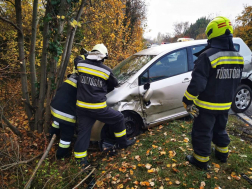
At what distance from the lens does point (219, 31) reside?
211 cm

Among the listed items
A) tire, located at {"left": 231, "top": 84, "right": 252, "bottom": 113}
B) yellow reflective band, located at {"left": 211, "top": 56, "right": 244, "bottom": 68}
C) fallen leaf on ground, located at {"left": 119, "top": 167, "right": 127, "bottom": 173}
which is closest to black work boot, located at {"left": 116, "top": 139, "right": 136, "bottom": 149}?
fallen leaf on ground, located at {"left": 119, "top": 167, "right": 127, "bottom": 173}

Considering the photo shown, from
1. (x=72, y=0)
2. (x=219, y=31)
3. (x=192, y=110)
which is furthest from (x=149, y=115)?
(x=72, y=0)

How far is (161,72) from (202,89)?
1386 millimetres

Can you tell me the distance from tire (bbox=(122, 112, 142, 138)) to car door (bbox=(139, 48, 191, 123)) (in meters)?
0.21

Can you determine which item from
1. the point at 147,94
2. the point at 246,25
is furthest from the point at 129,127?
the point at 246,25

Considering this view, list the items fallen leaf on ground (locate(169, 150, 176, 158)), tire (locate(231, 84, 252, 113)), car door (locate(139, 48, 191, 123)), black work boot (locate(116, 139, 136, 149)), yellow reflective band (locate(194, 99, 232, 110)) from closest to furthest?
yellow reflective band (locate(194, 99, 232, 110))
fallen leaf on ground (locate(169, 150, 176, 158))
black work boot (locate(116, 139, 136, 149))
car door (locate(139, 48, 191, 123))
tire (locate(231, 84, 252, 113))

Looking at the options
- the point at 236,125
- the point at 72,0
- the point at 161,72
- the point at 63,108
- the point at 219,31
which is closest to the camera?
the point at 219,31

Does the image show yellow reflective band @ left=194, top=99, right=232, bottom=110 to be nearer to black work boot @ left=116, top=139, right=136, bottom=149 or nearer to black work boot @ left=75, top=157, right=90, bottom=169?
black work boot @ left=116, top=139, right=136, bottom=149

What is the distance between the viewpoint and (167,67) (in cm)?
350

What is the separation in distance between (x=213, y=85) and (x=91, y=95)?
170 cm

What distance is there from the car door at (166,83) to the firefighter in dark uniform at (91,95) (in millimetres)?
784

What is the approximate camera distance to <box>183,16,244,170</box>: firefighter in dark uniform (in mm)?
2115

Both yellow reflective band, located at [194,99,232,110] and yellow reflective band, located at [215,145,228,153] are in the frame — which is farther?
yellow reflective band, located at [215,145,228,153]

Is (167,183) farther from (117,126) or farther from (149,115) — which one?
(149,115)
